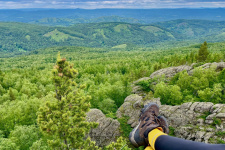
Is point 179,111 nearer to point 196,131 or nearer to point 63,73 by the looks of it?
point 196,131

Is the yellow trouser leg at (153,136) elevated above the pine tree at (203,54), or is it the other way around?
the yellow trouser leg at (153,136)

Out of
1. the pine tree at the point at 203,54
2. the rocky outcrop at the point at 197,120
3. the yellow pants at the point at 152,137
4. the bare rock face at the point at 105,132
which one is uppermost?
the yellow pants at the point at 152,137

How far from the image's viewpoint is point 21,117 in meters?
45.2

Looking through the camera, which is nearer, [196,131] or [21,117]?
[196,131]

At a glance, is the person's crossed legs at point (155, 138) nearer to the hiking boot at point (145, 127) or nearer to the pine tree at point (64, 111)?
the hiking boot at point (145, 127)

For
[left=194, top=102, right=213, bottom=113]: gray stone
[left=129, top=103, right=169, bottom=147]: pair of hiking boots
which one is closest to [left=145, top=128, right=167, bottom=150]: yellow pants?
[left=129, top=103, right=169, bottom=147]: pair of hiking boots

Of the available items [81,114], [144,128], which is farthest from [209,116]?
[81,114]

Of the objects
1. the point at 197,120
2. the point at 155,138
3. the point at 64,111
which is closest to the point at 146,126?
the point at 155,138

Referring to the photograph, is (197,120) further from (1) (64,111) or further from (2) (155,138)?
(1) (64,111)

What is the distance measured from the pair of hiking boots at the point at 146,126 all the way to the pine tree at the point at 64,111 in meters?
7.22

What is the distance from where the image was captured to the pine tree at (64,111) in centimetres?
1513

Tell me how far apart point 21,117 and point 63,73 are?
39.5m

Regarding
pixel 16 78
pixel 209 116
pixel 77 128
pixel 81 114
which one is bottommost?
pixel 16 78

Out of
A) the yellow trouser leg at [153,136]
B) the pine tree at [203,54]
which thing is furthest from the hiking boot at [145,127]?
the pine tree at [203,54]
